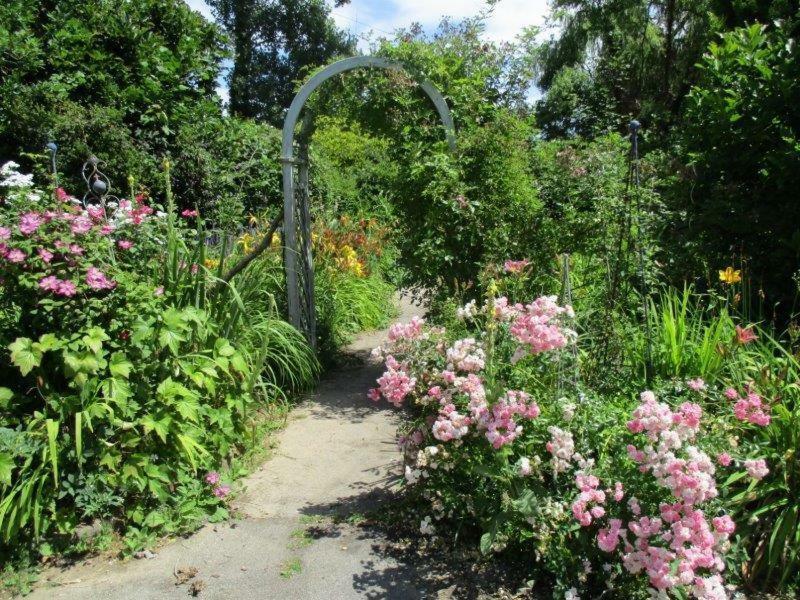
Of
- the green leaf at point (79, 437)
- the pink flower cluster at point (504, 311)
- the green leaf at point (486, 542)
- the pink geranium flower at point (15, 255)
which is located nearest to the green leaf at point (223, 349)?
the green leaf at point (79, 437)

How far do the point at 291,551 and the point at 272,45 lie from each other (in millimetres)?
22817

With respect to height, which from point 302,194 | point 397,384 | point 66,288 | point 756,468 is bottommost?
point 756,468

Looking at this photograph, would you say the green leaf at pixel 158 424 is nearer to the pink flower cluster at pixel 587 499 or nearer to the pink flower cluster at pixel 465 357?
the pink flower cluster at pixel 465 357

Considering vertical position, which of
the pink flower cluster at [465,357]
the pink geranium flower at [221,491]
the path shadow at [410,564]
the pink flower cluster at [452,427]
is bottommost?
the path shadow at [410,564]

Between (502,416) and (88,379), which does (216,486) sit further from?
(502,416)

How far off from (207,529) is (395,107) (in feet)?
11.9

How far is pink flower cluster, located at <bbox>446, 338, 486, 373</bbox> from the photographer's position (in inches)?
103

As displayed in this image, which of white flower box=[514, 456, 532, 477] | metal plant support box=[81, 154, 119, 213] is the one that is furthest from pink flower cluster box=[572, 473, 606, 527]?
metal plant support box=[81, 154, 119, 213]

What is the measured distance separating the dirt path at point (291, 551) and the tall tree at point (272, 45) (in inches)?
783

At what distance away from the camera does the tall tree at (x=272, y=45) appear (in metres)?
22.1

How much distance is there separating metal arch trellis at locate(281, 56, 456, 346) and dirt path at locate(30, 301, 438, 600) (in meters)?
1.62

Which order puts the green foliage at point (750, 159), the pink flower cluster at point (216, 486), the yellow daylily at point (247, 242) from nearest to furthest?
1. the pink flower cluster at point (216, 486)
2. the green foliage at point (750, 159)
3. the yellow daylily at point (247, 242)

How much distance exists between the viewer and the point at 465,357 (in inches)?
105

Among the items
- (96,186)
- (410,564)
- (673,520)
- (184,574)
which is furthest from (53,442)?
(673,520)
